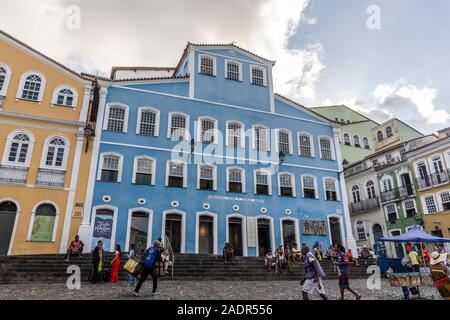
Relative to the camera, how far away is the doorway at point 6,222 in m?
16.7

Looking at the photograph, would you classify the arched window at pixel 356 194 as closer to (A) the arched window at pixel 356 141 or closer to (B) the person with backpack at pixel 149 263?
(A) the arched window at pixel 356 141

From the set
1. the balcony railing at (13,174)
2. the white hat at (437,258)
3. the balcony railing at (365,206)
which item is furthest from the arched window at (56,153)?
the balcony railing at (365,206)

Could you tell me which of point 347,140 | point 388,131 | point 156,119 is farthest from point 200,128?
point 388,131

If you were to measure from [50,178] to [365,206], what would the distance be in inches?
1122

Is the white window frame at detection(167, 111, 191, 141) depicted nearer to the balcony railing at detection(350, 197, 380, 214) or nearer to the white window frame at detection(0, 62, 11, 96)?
the white window frame at detection(0, 62, 11, 96)

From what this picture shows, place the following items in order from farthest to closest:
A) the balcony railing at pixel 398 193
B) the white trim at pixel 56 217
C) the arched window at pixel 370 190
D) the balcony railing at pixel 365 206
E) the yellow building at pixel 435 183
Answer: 1. the arched window at pixel 370 190
2. the balcony railing at pixel 365 206
3. the balcony railing at pixel 398 193
4. the yellow building at pixel 435 183
5. the white trim at pixel 56 217

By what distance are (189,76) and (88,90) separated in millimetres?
7023

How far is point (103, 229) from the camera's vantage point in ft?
60.1

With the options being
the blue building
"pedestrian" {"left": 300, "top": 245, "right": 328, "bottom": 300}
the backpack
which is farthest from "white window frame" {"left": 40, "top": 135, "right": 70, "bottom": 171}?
"pedestrian" {"left": 300, "top": 245, "right": 328, "bottom": 300}

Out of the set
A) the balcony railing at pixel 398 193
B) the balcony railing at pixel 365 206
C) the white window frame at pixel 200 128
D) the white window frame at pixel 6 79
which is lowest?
the balcony railing at pixel 365 206

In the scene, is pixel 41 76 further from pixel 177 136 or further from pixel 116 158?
pixel 177 136

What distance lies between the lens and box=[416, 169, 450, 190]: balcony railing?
27.0 metres

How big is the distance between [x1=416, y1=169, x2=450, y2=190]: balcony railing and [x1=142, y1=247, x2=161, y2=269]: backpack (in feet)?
87.4

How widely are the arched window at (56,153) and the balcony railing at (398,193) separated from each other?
28.0 meters
